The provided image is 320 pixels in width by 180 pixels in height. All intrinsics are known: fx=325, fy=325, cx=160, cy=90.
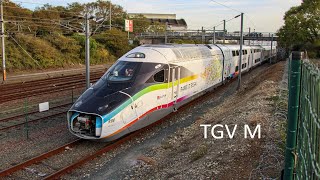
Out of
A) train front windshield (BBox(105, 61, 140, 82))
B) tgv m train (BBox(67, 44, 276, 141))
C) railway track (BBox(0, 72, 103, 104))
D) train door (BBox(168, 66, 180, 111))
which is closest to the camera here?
tgv m train (BBox(67, 44, 276, 141))

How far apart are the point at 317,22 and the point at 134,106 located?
40527mm

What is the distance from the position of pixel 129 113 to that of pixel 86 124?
5.28 feet

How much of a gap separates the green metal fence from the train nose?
758 cm

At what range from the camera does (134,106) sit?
40.5 feet

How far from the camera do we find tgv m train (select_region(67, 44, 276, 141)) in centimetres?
1164

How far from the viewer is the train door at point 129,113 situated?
1188 centimetres

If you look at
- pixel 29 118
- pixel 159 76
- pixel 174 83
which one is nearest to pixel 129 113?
pixel 159 76

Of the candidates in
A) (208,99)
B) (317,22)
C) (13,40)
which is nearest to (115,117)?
(208,99)

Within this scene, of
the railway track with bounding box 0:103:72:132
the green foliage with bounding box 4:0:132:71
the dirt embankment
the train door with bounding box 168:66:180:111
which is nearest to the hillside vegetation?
the green foliage with bounding box 4:0:132:71

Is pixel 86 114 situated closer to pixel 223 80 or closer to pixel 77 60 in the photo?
pixel 223 80

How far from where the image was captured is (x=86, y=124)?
1164cm

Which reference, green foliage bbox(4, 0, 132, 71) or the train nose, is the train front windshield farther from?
green foliage bbox(4, 0, 132, 71)

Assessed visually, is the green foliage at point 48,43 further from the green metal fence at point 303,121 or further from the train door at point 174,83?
the green metal fence at point 303,121

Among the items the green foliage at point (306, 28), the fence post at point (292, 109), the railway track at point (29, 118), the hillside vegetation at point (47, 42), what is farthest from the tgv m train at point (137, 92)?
the green foliage at point (306, 28)
